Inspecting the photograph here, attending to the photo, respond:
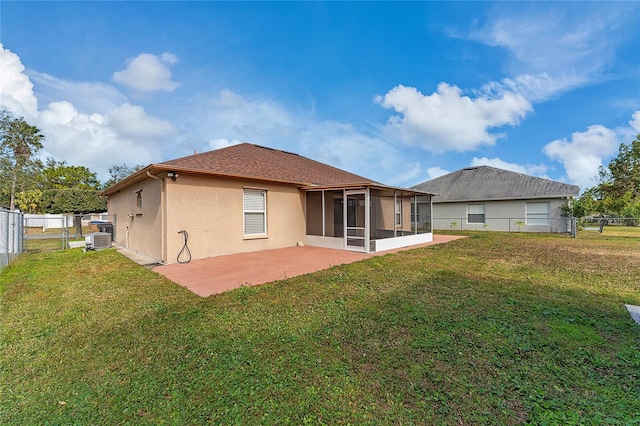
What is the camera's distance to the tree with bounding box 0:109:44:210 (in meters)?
28.3


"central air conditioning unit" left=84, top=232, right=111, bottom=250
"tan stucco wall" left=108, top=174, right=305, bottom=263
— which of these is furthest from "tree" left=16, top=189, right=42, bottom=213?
"tan stucco wall" left=108, top=174, right=305, bottom=263

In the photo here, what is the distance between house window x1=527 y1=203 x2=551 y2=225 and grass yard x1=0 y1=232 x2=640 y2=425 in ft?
48.7

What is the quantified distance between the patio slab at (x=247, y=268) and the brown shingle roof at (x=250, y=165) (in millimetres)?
2639

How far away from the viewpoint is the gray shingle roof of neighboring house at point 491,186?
17453 millimetres

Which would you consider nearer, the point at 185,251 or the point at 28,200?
the point at 185,251

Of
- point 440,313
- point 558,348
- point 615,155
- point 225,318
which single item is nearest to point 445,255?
point 440,313

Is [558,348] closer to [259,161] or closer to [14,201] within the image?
[259,161]

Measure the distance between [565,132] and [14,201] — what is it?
51.5 metres

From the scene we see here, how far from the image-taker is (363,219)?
10188 mm

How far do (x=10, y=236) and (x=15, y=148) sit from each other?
30709mm

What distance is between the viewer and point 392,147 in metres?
17.5

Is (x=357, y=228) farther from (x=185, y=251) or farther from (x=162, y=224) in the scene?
(x=162, y=224)

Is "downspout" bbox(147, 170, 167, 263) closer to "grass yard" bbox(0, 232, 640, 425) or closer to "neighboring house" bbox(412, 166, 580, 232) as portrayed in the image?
"grass yard" bbox(0, 232, 640, 425)

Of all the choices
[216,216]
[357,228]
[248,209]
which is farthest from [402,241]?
[216,216]
